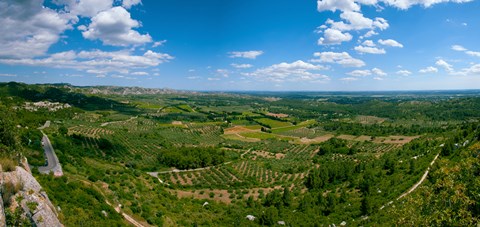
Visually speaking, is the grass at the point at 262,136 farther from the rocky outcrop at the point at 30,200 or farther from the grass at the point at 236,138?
the rocky outcrop at the point at 30,200

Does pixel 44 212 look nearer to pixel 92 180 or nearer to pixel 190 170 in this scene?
pixel 92 180

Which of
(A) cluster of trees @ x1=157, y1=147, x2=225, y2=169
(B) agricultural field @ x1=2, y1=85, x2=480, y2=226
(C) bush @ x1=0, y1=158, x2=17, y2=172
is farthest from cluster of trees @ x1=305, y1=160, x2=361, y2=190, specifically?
(C) bush @ x1=0, y1=158, x2=17, y2=172

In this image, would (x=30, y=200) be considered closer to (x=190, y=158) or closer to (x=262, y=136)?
(x=190, y=158)

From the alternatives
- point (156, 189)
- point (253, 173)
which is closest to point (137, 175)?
point (156, 189)

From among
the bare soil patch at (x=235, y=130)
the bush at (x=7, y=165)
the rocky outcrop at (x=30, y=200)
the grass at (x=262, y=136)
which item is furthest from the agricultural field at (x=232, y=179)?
the bare soil patch at (x=235, y=130)

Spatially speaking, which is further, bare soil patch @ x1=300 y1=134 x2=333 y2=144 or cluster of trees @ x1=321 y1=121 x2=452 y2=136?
cluster of trees @ x1=321 y1=121 x2=452 y2=136

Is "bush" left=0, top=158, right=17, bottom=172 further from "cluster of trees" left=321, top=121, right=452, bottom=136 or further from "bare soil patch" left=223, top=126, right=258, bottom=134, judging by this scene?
"cluster of trees" left=321, top=121, right=452, bottom=136
